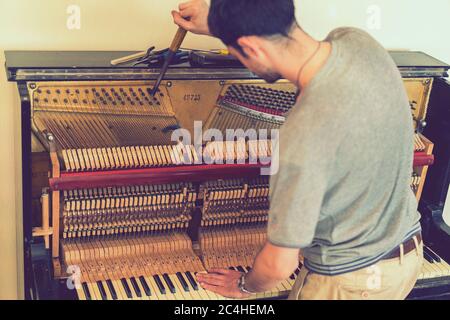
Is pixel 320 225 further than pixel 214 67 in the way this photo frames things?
No

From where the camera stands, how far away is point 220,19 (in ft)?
6.48

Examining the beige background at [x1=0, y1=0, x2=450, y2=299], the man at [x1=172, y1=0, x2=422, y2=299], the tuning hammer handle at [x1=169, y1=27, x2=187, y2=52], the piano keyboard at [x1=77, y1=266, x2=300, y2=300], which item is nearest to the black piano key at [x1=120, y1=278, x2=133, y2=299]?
the piano keyboard at [x1=77, y1=266, x2=300, y2=300]

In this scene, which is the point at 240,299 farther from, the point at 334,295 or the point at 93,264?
the point at 93,264

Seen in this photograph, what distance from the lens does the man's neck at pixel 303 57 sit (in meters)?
2.01

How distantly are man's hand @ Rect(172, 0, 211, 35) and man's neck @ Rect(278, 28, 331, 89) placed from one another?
55 cm

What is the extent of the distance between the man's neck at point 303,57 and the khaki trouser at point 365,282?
0.70 metres

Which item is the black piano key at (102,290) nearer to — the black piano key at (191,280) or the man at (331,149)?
the black piano key at (191,280)

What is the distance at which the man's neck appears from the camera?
6.58 feet

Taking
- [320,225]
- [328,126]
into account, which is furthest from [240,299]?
[328,126]

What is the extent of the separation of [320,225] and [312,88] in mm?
485

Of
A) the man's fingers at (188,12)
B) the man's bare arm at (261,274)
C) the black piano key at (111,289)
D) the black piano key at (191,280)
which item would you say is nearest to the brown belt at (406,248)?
the man's bare arm at (261,274)

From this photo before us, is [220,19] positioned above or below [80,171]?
above

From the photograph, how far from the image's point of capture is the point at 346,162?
2006 mm
